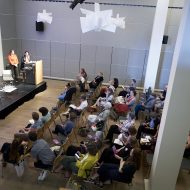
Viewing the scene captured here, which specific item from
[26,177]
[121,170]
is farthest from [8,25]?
[121,170]

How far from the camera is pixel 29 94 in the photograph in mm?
8492

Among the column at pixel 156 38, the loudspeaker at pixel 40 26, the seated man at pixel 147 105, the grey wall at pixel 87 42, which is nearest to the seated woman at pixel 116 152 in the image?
the seated man at pixel 147 105

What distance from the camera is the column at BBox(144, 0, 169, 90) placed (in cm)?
855

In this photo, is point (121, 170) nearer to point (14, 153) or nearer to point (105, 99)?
point (14, 153)

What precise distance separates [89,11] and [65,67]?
2.85m

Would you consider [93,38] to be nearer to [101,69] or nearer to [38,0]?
[101,69]

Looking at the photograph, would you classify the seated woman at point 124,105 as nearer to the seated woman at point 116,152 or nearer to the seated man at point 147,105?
the seated man at point 147,105

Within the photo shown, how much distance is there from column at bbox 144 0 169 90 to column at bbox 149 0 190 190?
5.52 meters

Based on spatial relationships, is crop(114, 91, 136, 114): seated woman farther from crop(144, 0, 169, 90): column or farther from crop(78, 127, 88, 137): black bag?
crop(144, 0, 169, 90): column

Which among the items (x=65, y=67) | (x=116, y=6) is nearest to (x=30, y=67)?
(x=65, y=67)

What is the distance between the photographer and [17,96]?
26.2 feet

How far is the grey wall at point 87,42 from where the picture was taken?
1018cm

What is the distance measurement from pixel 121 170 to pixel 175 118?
4.27 feet

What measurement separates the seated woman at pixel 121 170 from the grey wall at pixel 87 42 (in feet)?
23.0
